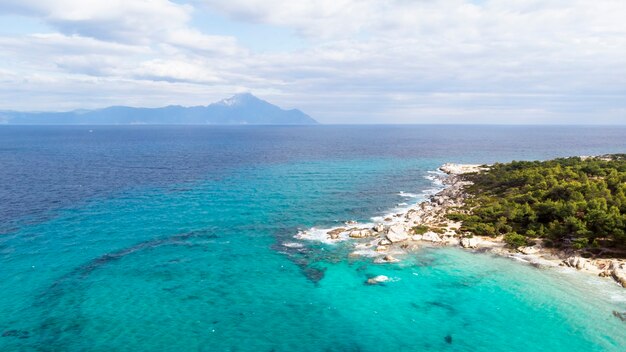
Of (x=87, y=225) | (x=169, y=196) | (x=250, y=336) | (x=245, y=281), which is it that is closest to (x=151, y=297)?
(x=245, y=281)

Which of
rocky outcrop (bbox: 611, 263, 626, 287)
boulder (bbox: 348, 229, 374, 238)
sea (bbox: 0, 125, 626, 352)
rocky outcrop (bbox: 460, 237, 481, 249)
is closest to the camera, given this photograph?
sea (bbox: 0, 125, 626, 352)

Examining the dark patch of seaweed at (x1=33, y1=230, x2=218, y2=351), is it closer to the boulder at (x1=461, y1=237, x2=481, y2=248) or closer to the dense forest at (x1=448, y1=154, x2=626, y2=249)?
the boulder at (x1=461, y1=237, x2=481, y2=248)

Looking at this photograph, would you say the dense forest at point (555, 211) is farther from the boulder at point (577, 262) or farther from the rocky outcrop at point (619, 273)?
the rocky outcrop at point (619, 273)

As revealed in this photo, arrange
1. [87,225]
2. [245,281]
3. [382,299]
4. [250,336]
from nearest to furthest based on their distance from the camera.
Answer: [250,336]
[382,299]
[245,281]
[87,225]

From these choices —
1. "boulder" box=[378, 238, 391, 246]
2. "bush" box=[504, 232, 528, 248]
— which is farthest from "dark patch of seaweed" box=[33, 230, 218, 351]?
"bush" box=[504, 232, 528, 248]

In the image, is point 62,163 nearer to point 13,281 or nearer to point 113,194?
point 113,194

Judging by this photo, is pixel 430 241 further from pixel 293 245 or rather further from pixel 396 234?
pixel 293 245

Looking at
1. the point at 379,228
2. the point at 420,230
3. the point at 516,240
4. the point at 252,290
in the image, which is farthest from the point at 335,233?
the point at 516,240
